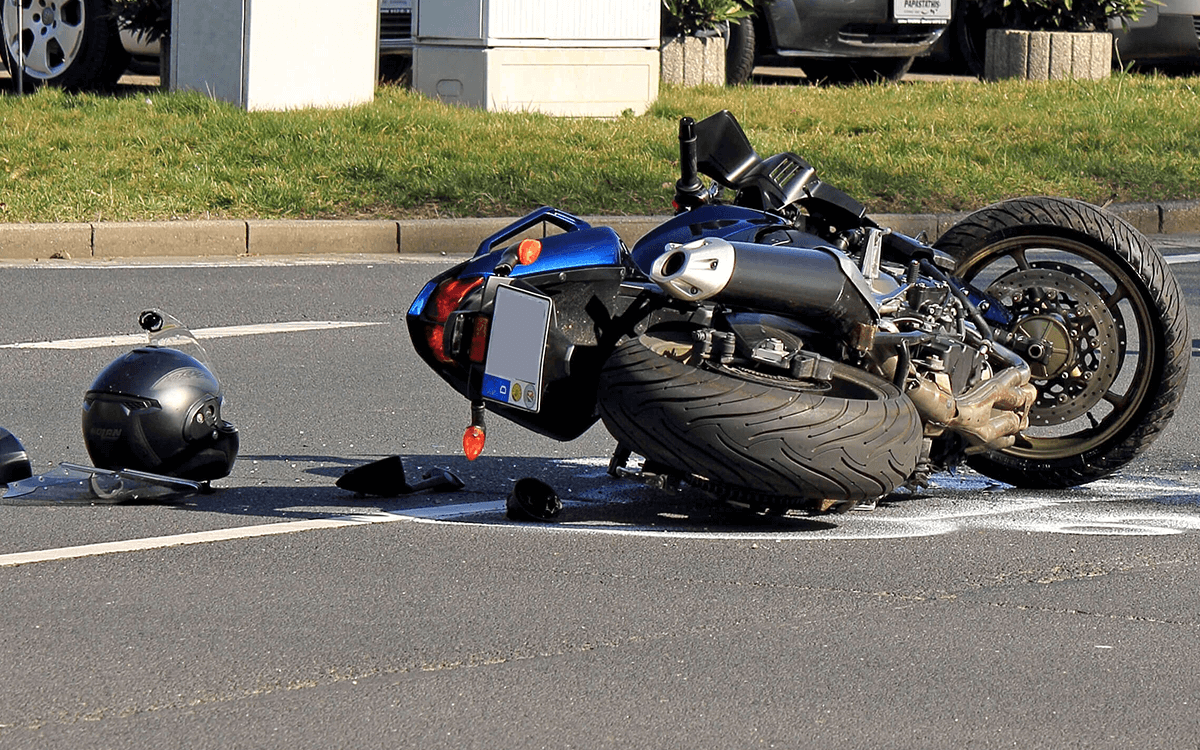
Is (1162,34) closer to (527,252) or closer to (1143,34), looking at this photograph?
(1143,34)

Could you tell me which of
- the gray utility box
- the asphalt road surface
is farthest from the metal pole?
the asphalt road surface

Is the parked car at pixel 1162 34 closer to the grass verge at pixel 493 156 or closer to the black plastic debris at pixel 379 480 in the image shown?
the grass verge at pixel 493 156

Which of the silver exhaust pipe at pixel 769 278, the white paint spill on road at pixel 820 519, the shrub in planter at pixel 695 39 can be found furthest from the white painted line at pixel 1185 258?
the silver exhaust pipe at pixel 769 278

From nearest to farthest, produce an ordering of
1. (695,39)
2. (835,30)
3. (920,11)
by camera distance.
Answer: (695,39) < (920,11) < (835,30)

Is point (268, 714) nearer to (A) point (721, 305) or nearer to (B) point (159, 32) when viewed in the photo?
(A) point (721, 305)

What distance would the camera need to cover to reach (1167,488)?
5398 millimetres

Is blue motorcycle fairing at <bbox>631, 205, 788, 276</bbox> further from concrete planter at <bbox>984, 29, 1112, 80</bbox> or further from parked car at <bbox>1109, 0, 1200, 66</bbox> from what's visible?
parked car at <bbox>1109, 0, 1200, 66</bbox>

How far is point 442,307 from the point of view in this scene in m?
4.64

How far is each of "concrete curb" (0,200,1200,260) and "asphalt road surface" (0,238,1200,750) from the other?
3.85m

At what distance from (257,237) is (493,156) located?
2044 millimetres

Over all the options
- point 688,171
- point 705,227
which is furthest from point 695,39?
point 705,227

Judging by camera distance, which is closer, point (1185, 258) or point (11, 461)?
point (11, 461)

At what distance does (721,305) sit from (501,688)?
1383mm

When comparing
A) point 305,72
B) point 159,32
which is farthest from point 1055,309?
point 159,32
